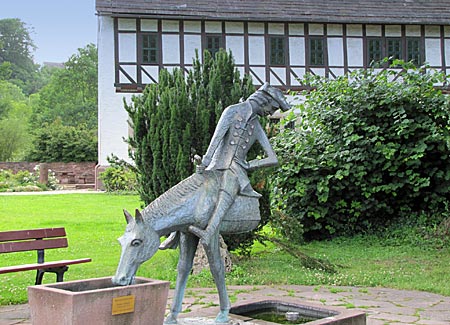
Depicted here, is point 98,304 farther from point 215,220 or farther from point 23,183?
point 23,183

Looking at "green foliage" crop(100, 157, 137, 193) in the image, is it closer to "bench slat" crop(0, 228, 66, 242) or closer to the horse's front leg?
"bench slat" crop(0, 228, 66, 242)

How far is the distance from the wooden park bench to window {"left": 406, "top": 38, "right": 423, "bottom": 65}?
2243 centimetres

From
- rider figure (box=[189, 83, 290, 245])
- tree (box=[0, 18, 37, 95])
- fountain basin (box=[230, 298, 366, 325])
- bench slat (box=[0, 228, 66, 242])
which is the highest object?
tree (box=[0, 18, 37, 95])

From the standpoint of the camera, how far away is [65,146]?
32375 mm

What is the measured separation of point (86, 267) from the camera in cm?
982

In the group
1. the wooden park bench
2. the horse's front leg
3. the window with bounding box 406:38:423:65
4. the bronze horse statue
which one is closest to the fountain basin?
the horse's front leg

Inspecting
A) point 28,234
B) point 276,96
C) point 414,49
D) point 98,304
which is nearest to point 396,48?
point 414,49

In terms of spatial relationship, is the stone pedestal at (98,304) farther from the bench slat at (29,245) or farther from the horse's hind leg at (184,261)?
the bench slat at (29,245)

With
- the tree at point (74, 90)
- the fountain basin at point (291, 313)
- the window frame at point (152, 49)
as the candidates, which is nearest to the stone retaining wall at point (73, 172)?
the window frame at point (152, 49)

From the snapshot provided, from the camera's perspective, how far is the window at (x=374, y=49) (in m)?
27.0

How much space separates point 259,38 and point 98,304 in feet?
75.4

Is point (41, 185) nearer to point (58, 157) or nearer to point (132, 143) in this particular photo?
point (58, 157)

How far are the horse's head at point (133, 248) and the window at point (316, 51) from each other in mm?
22973

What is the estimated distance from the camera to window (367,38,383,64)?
2697 centimetres
